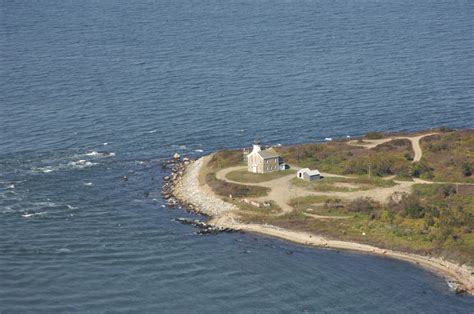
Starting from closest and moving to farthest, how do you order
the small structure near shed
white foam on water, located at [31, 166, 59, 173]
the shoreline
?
the shoreline
the small structure near shed
white foam on water, located at [31, 166, 59, 173]

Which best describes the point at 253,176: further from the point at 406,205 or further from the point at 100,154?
the point at 100,154

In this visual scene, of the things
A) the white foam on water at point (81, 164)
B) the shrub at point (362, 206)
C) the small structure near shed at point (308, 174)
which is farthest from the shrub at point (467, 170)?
the white foam on water at point (81, 164)

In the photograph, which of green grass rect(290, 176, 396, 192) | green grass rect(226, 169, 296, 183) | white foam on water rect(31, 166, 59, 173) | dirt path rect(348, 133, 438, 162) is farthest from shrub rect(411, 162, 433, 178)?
white foam on water rect(31, 166, 59, 173)

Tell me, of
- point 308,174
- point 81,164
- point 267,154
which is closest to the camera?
point 308,174

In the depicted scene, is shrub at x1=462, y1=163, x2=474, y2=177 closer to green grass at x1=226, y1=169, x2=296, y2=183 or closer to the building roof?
green grass at x1=226, y1=169, x2=296, y2=183

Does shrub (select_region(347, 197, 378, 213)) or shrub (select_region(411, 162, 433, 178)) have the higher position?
shrub (select_region(411, 162, 433, 178))

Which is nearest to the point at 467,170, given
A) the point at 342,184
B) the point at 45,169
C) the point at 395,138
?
the point at 342,184
